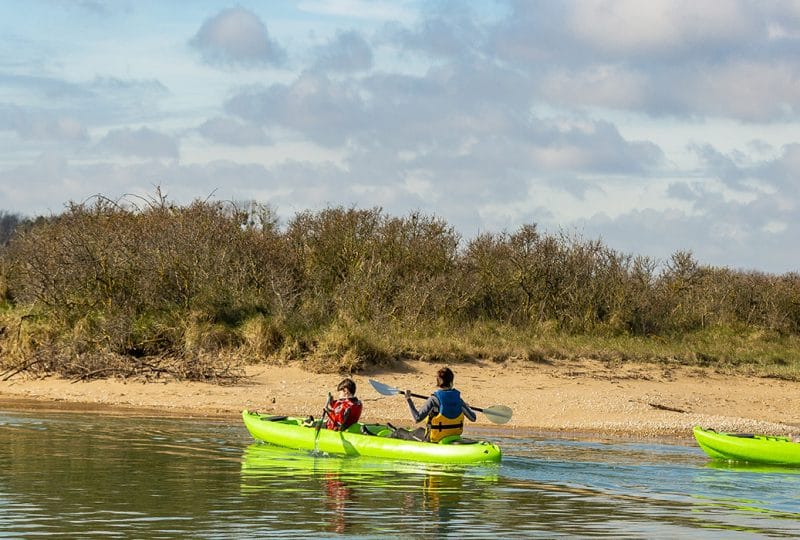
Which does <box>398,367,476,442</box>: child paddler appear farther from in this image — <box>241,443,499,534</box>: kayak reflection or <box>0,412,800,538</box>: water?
<box>0,412,800,538</box>: water

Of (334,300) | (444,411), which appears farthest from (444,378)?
(334,300)

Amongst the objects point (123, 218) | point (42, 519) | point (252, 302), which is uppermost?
point (123, 218)

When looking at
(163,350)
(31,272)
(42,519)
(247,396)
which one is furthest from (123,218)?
(42,519)

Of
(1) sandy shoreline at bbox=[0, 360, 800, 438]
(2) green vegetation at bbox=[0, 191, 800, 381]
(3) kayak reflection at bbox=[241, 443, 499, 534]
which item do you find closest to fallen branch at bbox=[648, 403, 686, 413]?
(1) sandy shoreline at bbox=[0, 360, 800, 438]

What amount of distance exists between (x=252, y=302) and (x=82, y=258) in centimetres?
379

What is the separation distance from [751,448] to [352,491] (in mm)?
6739

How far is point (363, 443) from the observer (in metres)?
17.4

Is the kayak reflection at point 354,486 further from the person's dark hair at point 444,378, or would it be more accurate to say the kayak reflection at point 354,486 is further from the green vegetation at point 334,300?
the green vegetation at point 334,300

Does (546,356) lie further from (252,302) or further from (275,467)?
(275,467)

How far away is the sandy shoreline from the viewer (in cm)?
2183

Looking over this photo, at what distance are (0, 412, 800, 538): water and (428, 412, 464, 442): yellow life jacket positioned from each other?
2.71 feet

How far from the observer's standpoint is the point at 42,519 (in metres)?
11.4

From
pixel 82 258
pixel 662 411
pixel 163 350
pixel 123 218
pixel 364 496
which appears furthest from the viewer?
pixel 123 218

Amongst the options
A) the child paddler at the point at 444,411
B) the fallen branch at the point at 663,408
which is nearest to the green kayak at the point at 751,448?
the child paddler at the point at 444,411
